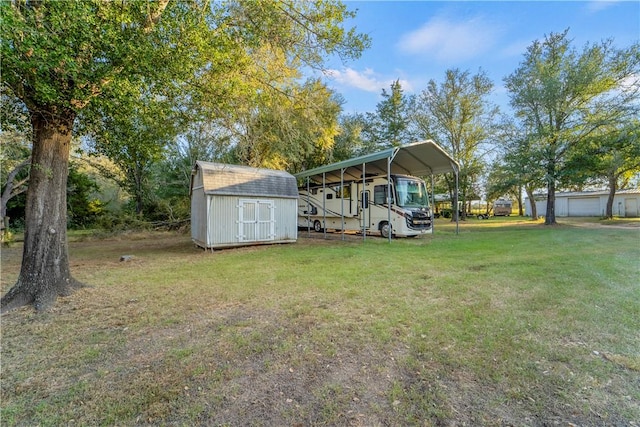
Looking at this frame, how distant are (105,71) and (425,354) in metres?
4.92

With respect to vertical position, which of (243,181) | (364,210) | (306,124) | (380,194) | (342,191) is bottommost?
(364,210)

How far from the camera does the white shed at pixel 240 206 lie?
30.9ft

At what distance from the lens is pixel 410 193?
11516 mm

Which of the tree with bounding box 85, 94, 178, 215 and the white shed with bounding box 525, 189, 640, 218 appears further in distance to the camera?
the white shed with bounding box 525, 189, 640, 218

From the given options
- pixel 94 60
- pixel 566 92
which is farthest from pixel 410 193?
pixel 566 92

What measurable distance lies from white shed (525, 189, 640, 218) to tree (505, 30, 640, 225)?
1170cm

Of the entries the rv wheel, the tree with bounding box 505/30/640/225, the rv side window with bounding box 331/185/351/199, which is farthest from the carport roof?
the tree with bounding box 505/30/640/225

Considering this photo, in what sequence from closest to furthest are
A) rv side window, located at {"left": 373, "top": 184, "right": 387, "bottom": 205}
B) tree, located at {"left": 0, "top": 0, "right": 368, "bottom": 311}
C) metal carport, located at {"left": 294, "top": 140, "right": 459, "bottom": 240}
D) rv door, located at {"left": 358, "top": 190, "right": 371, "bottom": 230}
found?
1. tree, located at {"left": 0, "top": 0, "right": 368, "bottom": 311}
2. metal carport, located at {"left": 294, "top": 140, "right": 459, "bottom": 240}
3. rv side window, located at {"left": 373, "top": 184, "right": 387, "bottom": 205}
4. rv door, located at {"left": 358, "top": 190, "right": 371, "bottom": 230}

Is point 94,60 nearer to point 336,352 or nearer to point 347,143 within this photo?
point 336,352

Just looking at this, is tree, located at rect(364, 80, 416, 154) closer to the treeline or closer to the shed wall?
the treeline

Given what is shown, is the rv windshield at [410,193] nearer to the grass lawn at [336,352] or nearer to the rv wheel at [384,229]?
the rv wheel at [384,229]

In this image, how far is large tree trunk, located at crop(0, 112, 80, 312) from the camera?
4.23m

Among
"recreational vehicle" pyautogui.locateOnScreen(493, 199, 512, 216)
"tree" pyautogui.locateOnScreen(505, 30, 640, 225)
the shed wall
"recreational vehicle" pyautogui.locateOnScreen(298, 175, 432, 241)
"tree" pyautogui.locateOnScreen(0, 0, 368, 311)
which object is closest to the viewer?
"tree" pyautogui.locateOnScreen(0, 0, 368, 311)

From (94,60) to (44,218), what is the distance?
2.39m
